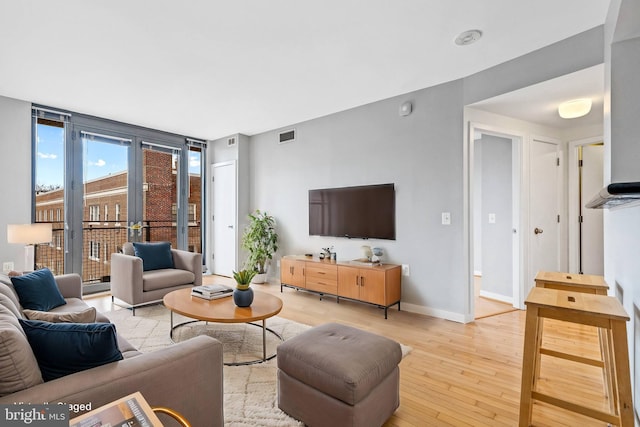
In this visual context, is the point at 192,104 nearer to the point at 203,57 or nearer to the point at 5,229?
the point at 203,57

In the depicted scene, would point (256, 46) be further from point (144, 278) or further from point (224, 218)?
point (224, 218)

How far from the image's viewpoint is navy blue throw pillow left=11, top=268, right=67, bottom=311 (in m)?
2.25

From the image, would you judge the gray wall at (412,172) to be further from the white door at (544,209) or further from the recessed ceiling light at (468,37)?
the white door at (544,209)

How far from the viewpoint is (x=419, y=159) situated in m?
3.62

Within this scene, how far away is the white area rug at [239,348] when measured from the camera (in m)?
1.80

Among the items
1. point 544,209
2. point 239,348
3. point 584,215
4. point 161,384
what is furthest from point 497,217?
point 161,384

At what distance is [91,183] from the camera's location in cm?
460

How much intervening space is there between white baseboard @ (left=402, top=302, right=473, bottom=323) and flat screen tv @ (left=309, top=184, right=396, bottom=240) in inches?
32.4

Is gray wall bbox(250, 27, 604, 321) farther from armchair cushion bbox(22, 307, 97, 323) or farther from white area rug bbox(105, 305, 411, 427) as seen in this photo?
armchair cushion bbox(22, 307, 97, 323)

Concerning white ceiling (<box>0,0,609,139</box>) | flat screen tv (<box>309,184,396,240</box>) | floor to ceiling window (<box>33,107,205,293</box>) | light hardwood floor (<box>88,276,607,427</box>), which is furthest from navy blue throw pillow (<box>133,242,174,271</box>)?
flat screen tv (<box>309,184,396,240</box>)

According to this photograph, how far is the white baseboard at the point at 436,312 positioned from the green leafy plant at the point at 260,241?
2.28m

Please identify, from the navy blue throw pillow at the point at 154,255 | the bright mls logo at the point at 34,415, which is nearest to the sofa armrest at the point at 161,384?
the bright mls logo at the point at 34,415

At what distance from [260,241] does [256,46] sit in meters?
3.15

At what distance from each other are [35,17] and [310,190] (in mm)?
3302
